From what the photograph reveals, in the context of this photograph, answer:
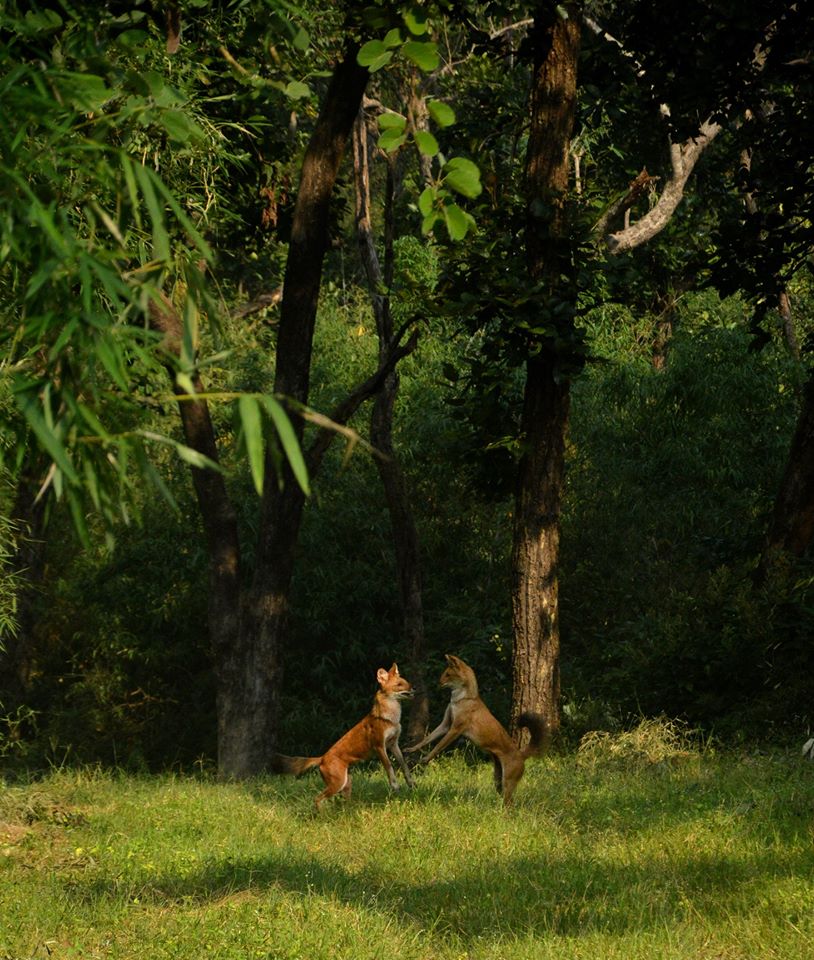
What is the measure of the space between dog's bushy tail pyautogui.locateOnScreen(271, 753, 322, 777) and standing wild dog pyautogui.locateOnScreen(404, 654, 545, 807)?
1.08 m

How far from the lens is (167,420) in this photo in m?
17.5

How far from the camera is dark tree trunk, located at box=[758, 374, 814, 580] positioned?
45.9ft

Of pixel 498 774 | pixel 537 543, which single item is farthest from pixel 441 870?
pixel 537 543

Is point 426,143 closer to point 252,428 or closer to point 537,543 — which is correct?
point 252,428

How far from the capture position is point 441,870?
28.5 feet

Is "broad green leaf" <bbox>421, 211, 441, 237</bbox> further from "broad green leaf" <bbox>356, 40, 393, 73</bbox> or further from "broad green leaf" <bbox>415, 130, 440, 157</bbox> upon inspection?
"broad green leaf" <bbox>356, 40, 393, 73</bbox>

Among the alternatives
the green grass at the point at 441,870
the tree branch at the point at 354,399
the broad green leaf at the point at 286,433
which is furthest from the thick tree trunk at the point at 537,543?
the broad green leaf at the point at 286,433

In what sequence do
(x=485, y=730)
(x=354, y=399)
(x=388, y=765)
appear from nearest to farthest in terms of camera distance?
(x=485, y=730) → (x=388, y=765) → (x=354, y=399)

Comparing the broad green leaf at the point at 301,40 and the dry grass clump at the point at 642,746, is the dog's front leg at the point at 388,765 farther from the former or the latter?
the broad green leaf at the point at 301,40

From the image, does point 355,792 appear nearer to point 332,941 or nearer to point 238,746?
point 238,746

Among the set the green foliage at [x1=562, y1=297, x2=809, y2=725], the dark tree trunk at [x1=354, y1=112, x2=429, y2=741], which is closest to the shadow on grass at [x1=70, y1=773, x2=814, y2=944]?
the dark tree trunk at [x1=354, y1=112, x2=429, y2=741]

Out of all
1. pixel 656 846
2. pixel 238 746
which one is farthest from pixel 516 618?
pixel 656 846

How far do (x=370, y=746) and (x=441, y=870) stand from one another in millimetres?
3091

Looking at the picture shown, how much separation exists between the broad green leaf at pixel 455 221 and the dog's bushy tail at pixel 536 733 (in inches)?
286
